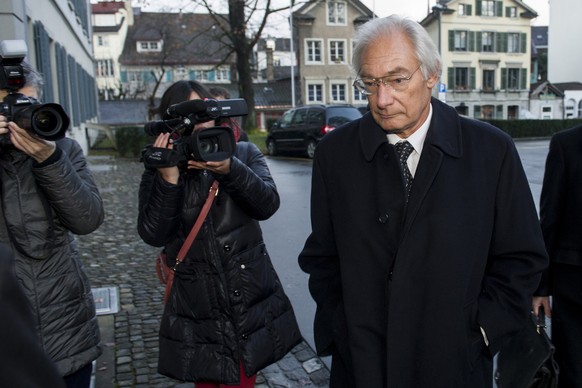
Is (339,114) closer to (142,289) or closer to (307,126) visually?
(307,126)

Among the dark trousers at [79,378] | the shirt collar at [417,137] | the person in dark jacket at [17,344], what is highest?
the shirt collar at [417,137]

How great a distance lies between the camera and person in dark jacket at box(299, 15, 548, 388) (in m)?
2.13

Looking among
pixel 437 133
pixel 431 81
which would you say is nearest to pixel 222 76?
pixel 431 81

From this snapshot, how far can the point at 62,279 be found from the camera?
2.47 meters

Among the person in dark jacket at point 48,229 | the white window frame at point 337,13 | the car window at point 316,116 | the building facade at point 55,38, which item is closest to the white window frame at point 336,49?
the white window frame at point 337,13

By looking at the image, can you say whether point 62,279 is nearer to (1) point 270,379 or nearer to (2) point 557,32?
(1) point 270,379

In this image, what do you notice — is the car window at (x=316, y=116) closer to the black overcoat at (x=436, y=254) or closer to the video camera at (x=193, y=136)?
the video camera at (x=193, y=136)

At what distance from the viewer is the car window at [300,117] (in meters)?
20.7

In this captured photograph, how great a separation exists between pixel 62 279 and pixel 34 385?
161 centimetres

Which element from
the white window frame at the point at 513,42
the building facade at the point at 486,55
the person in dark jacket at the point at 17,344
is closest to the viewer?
the person in dark jacket at the point at 17,344

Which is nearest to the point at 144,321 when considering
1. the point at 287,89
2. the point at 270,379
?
the point at 270,379

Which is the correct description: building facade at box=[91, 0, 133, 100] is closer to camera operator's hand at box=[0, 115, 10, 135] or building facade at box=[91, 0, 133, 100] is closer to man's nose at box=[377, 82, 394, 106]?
camera operator's hand at box=[0, 115, 10, 135]

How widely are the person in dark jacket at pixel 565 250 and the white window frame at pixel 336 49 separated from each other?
51181mm

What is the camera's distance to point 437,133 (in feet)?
7.29
